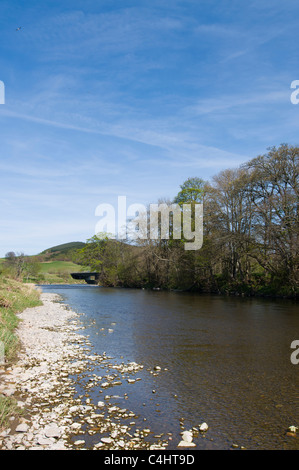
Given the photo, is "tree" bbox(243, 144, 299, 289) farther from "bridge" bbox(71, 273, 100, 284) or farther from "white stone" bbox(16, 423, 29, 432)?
"bridge" bbox(71, 273, 100, 284)

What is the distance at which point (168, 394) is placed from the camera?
→ 317 inches

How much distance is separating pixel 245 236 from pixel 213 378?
28.8m

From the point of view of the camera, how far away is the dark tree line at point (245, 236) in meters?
33.0

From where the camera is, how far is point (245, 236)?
36438mm

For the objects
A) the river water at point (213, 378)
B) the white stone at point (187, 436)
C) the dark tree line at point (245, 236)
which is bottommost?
the river water at point (213, 378)

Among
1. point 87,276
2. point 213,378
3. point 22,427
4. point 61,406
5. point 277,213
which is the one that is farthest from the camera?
point 87,276

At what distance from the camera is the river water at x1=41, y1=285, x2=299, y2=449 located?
6355mm

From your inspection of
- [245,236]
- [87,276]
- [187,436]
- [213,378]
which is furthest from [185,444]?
[87,276]

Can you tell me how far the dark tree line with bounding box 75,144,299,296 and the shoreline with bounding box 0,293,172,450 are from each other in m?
25.9

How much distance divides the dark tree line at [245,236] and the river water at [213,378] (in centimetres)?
1716

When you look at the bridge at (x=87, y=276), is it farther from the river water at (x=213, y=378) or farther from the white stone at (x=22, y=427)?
the white stone at (x=22, y=427)

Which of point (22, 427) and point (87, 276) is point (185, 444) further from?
point (87, 276)

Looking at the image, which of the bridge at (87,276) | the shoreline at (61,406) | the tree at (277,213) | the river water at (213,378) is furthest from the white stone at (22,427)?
the bridge at (87,276)

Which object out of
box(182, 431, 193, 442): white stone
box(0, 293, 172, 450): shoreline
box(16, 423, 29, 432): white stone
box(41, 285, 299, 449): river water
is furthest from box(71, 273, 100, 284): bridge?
box(182, 431, 193, 442): white stone
